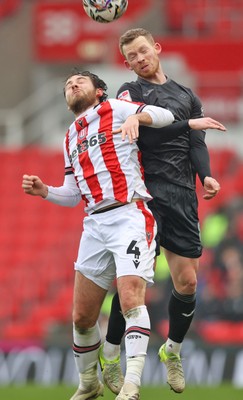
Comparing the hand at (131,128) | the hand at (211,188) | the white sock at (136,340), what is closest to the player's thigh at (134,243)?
the white sock at (136,340)

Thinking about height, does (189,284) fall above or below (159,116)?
below

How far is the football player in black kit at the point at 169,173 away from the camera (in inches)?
372

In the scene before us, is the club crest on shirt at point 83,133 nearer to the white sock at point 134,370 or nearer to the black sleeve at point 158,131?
the black sleeve at point 158,131

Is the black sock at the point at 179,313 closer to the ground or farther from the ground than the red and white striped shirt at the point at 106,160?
closer to the ground

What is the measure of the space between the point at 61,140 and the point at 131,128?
41.3 ft

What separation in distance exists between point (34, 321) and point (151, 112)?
335 inches

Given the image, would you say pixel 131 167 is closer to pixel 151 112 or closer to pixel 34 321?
pixel 151 112

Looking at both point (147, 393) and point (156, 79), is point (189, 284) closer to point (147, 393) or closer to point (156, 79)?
point (156, 79)

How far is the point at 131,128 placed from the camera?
29.1 feet

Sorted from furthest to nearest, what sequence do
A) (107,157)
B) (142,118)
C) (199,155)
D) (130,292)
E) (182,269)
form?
1. (182,269)
2. (199,155)
3. (107,157)
4. (142,118)
5. (130,292)

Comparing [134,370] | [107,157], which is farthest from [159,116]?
[134,370]

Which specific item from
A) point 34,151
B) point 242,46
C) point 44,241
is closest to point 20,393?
point 44,241

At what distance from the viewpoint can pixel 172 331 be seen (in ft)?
32.6

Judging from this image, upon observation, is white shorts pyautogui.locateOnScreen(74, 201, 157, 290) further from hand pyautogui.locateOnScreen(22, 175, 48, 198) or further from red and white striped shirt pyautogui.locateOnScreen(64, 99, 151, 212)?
hand pyautogui.locateOnScreen(22, 175, 48, 198)
